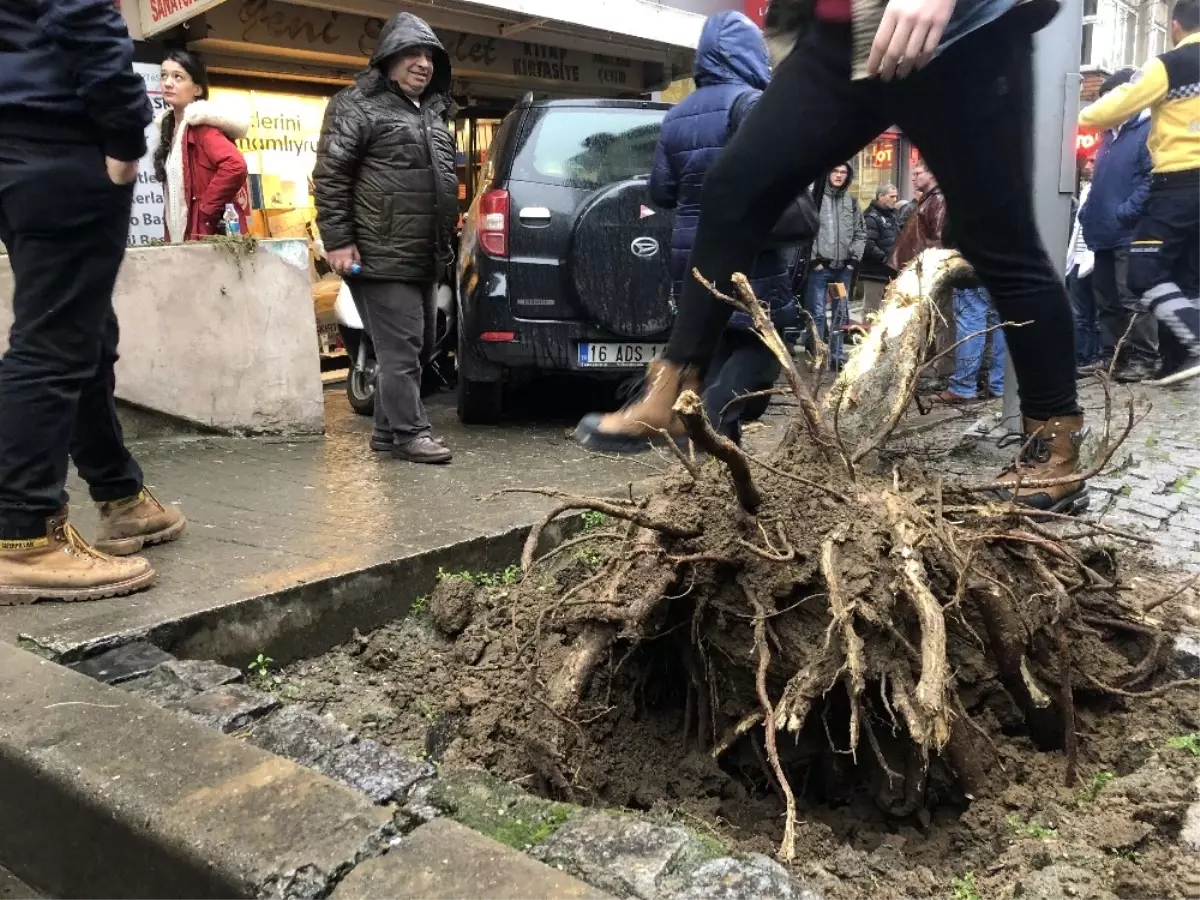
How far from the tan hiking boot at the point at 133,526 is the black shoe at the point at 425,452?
1.66 meters

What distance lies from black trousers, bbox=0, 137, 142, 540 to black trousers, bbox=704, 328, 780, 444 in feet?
7.14

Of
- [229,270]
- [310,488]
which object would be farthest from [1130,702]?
[229,270]

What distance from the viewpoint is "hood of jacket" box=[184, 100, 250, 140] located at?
19.4ft

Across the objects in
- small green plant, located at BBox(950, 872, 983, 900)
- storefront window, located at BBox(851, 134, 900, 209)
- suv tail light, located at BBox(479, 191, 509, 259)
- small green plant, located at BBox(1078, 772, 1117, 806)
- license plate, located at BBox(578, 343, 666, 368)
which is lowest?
small green plant, located at BBox(950, 872, 983, 900)

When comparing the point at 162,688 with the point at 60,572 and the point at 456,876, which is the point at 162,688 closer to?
the point at 60,572

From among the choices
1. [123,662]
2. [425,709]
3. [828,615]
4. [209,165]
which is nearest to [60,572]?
[123,662]

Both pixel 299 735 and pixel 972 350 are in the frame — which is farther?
pixel 972 350

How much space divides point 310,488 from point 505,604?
5.91 feet

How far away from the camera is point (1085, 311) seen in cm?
891

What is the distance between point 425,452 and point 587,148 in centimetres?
218

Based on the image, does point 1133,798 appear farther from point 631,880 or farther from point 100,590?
point 100,590

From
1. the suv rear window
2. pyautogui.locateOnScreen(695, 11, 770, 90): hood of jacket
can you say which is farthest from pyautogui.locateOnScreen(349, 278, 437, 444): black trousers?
pyautogui.locateOnScreen(695, 11, 770, 90): hood of jacket

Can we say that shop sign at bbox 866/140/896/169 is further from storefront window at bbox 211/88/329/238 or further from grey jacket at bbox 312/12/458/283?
grey jacket at bbox 312/12/458/283

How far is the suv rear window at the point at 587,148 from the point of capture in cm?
582
